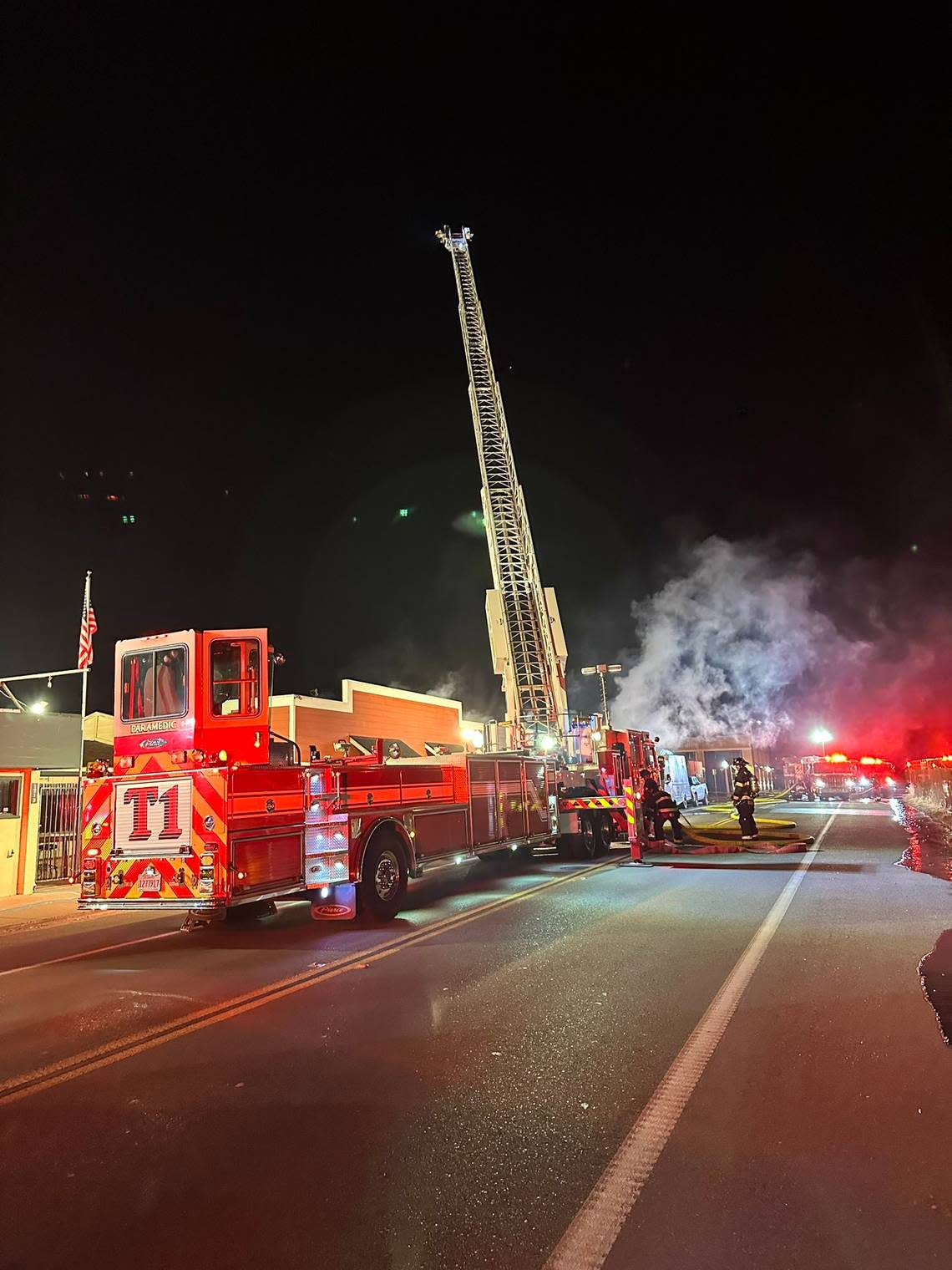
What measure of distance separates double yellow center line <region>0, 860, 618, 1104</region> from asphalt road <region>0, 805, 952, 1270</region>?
25 millimetres

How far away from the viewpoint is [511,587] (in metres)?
28.5

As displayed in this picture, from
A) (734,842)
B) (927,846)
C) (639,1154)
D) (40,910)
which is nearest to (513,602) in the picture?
(734,842)

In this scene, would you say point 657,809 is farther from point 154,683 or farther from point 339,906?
point 154,683

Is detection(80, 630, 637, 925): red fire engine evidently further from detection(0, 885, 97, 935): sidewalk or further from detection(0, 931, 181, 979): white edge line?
detection(0, 885, 97, 935): sidewalk

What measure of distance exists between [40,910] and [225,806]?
6372mm

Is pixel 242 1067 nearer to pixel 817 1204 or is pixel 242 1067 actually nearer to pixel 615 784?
pixel 817 1204

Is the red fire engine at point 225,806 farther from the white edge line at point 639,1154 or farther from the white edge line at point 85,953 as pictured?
the white edge line at point 639,1154

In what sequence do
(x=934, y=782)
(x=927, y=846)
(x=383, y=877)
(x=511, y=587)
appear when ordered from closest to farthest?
(x=383, y=877)
(x=927, y=846)
(x=934, y=782)
(x=511, y=587)

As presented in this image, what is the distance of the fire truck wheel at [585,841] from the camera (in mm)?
14711

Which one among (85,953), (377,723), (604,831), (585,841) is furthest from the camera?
(377,723)

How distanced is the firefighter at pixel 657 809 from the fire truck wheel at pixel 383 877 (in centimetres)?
732

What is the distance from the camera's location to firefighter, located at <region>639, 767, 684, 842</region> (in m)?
15.7

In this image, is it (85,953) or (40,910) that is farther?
(40,910)

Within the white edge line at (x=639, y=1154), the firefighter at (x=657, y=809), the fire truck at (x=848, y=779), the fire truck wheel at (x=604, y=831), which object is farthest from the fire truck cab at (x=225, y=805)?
the fire truck at (x=848, y=779)
